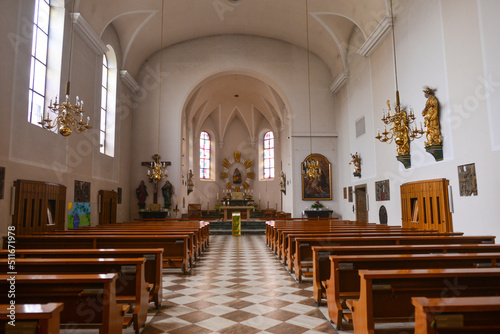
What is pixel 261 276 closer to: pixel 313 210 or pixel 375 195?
pixel 375 195

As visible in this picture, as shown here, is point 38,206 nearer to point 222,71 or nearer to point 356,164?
point 356,164

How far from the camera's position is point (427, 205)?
870 cm

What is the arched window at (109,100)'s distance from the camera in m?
13.7

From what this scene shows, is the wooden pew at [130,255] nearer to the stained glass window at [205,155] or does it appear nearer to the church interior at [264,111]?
the church interior at [264,111]

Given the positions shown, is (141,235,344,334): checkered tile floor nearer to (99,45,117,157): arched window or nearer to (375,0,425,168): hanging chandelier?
(375,0,425,168): hanging chandelier

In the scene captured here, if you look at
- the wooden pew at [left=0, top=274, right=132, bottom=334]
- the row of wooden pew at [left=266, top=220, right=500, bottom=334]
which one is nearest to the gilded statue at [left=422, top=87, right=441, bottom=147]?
the row of wooden pew at [left=266, top=220, right=500, bottom=334]

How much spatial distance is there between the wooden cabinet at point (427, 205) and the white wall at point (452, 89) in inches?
8.5

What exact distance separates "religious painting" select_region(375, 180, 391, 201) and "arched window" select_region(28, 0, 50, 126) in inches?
407

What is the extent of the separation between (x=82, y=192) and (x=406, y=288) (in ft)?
33.8

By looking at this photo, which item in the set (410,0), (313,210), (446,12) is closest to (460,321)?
(446,12)

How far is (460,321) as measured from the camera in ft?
5.74

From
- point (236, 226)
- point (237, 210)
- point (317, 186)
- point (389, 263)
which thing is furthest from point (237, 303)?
point (237, 210)

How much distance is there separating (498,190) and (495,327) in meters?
5.46

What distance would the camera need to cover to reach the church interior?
636 centimetres
